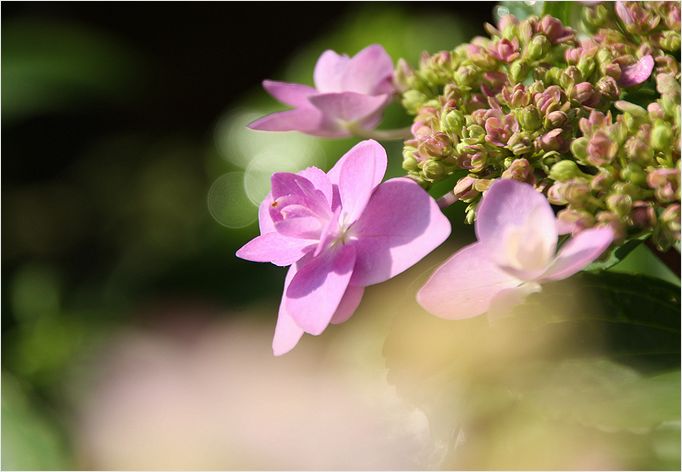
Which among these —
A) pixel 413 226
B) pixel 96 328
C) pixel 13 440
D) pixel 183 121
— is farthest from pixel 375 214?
pixel 183 121

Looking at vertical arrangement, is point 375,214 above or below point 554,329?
above

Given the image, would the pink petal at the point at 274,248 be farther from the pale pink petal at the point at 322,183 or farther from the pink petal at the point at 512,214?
the pink petal at the point at 512,214

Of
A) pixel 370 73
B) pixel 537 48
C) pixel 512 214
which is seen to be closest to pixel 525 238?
pixel 512 214

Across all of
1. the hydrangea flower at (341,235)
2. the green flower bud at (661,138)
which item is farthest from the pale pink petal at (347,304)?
the green flower bud at (661,138)

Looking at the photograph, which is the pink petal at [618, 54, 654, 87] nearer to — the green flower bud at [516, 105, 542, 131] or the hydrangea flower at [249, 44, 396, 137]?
the green flower bud at [516, 105, 542, 131]

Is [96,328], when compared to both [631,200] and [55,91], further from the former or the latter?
[631,200]
